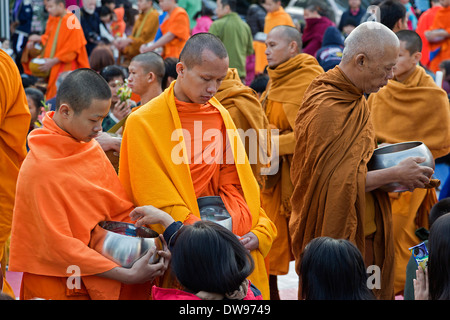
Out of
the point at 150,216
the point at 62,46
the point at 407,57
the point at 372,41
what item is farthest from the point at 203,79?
the point at 62,46

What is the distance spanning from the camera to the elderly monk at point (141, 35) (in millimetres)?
11141

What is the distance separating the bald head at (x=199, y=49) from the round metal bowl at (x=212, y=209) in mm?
707

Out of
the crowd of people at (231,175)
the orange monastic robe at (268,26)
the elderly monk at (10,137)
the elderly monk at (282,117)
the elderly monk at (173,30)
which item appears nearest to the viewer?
the crowd of people at (231,175)

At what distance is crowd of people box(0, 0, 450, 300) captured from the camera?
2842 millimetres

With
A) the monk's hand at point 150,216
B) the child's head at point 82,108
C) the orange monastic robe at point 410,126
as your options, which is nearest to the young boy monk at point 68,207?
the child's head at point 82,108

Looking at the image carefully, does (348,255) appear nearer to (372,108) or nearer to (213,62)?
(213,62)

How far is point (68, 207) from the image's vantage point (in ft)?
10.3

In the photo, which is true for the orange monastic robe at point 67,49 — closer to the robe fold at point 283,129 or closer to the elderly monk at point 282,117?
the elderly monk at point 282,117

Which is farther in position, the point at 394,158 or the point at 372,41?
the point at 394,158

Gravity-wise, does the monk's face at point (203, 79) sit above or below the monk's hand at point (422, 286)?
above

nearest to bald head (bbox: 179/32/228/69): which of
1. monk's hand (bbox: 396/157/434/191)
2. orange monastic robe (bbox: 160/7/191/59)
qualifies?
monk's hand (bbox: 396/157/434/191)

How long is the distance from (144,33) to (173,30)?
1.61m

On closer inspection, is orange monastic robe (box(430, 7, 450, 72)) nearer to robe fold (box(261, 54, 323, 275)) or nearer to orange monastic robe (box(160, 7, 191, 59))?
orange monastic robe (box(160, 7, 191, 59))

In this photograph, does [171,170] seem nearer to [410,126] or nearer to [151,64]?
[151,64]
